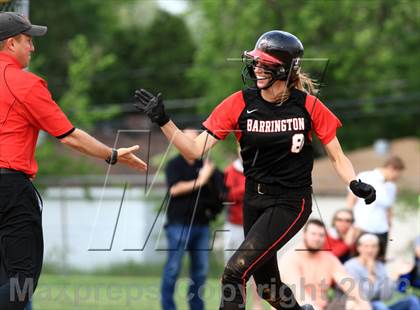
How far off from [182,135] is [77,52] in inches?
694

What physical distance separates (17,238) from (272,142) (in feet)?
5.98

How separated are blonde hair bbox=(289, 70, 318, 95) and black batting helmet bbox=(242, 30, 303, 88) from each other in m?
0.09

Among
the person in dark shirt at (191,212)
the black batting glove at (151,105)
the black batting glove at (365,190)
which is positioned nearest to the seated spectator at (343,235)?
the person in dark shirt at (191,212)

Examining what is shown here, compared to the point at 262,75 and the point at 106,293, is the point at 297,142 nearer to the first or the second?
the point at 262,75

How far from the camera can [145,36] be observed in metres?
60.4

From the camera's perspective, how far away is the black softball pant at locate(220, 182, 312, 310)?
6.32 metres

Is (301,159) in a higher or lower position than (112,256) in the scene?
higher

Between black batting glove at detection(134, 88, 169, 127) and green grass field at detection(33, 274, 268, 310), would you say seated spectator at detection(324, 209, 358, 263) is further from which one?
black batting glove at detection(134, 88, 169, 127)

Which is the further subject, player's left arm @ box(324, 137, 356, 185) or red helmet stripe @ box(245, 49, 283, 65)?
player's left arm @ box(324, 137, 356, 185)

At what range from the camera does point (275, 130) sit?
21.2 ft

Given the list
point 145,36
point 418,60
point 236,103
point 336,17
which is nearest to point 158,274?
point 236,103

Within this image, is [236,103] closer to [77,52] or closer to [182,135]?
[182,135]

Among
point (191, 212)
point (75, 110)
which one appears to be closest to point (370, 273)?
point (191, 212)

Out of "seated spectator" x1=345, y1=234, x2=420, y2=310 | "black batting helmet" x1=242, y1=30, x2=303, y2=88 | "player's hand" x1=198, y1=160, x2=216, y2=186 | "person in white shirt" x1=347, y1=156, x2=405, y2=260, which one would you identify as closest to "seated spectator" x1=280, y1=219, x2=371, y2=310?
"seated spectator" x1=345, y1=234, x2=420, y2=310
